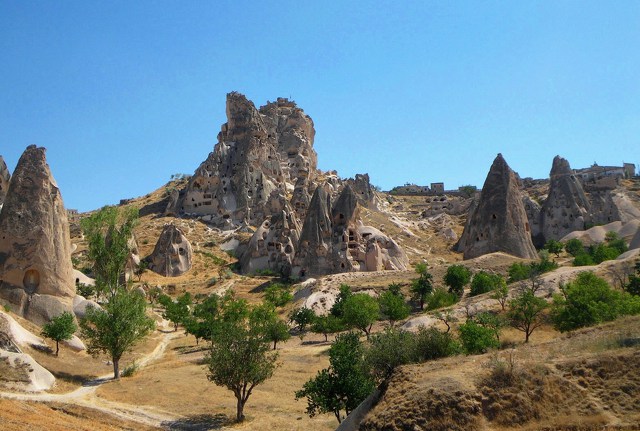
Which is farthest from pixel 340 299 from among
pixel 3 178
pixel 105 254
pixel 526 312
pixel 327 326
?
pixel 3 178

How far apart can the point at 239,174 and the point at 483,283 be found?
154ft

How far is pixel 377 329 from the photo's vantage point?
4312 cm

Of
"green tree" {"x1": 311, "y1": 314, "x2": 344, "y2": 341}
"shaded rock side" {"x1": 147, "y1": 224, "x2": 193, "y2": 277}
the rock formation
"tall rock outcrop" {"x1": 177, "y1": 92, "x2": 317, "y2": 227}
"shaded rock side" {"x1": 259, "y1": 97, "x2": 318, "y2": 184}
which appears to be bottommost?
"green tree" {"x1": 311, "y1": 314, "x2": 344, "y2": 341}

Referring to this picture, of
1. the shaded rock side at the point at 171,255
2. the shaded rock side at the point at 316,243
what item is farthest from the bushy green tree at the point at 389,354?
the shaded rock side at the point at 171,255

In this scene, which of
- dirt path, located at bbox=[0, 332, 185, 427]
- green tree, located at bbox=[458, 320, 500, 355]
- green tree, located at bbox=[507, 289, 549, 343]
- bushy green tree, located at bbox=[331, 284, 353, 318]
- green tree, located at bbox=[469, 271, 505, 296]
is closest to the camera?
dirt path, located at bbox=[0, 332, 185, 427]

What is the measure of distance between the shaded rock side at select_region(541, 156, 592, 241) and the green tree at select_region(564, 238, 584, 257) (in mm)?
9308

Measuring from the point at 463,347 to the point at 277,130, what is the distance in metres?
90.9

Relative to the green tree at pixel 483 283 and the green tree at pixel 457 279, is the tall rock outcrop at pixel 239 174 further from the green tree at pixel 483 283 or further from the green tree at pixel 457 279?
the green tree at pixel 483 283

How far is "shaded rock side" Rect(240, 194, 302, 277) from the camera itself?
6506cm

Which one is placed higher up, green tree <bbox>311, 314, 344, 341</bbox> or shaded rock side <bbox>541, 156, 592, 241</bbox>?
shaded rock side <bbox>541, 156, 592, 241</bbox>

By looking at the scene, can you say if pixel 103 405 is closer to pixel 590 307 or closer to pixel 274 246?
pixel 590 307

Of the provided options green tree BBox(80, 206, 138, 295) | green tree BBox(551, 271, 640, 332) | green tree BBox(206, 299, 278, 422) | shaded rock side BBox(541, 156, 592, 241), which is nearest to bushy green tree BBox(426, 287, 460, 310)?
green tree BBox(551, 271, 640, 332)

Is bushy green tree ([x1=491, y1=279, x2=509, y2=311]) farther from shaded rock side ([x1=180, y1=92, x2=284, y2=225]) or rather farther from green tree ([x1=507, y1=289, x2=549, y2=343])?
shaded rock side ([x1=180, y1=92, x2=284, y2=225])

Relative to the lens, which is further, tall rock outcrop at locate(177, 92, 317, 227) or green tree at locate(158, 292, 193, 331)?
tall rock outcrop at locate(177, 92, 317, 227)
